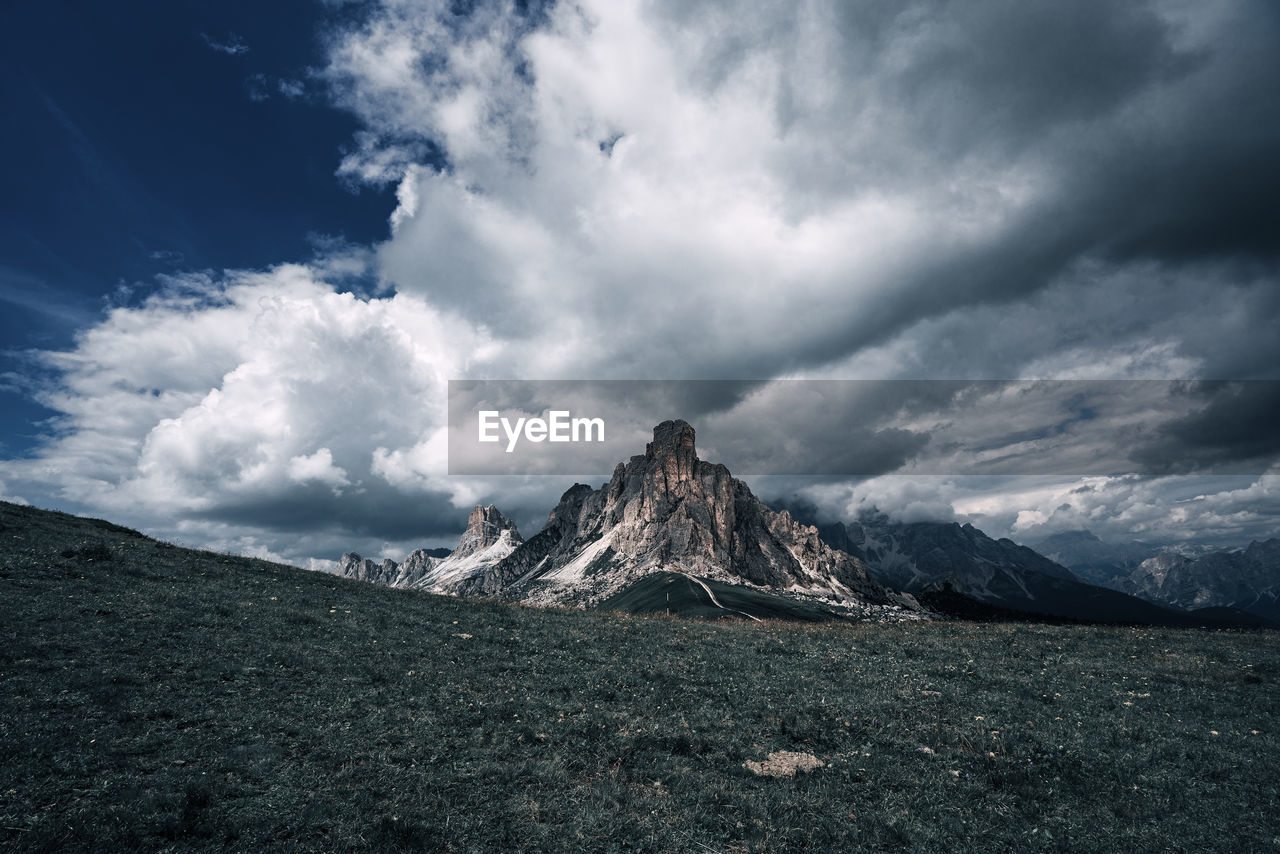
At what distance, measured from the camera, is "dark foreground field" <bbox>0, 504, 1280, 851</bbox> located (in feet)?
37.4

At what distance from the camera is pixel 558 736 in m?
16.0

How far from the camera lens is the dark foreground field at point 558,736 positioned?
11.4m

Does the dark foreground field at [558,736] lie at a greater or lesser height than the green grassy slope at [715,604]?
greater

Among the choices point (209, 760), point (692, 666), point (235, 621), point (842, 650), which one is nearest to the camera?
point (209, 760)

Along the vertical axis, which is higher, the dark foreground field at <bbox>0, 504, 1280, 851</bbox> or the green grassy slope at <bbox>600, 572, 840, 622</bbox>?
the dark foreground field at <bbox>0, 504, 1280, 851</bbox>

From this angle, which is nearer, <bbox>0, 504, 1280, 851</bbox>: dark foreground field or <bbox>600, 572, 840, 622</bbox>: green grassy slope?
<bbox>0, 504, 1280, 851</bbox>: dark foreground field

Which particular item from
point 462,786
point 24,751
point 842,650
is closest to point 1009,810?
point 462,786

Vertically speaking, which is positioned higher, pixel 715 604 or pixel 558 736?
pixel 558 736

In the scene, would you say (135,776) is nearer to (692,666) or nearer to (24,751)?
(24,751)

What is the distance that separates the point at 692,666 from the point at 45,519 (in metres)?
41.4

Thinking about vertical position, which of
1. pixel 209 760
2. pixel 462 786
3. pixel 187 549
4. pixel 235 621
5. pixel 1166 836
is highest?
pixel 187 549

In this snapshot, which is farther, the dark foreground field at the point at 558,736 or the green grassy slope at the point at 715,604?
the green grassy slope at the point at 715,604

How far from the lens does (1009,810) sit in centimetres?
1288

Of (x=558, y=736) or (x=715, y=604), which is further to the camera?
(x=715, y=604)
